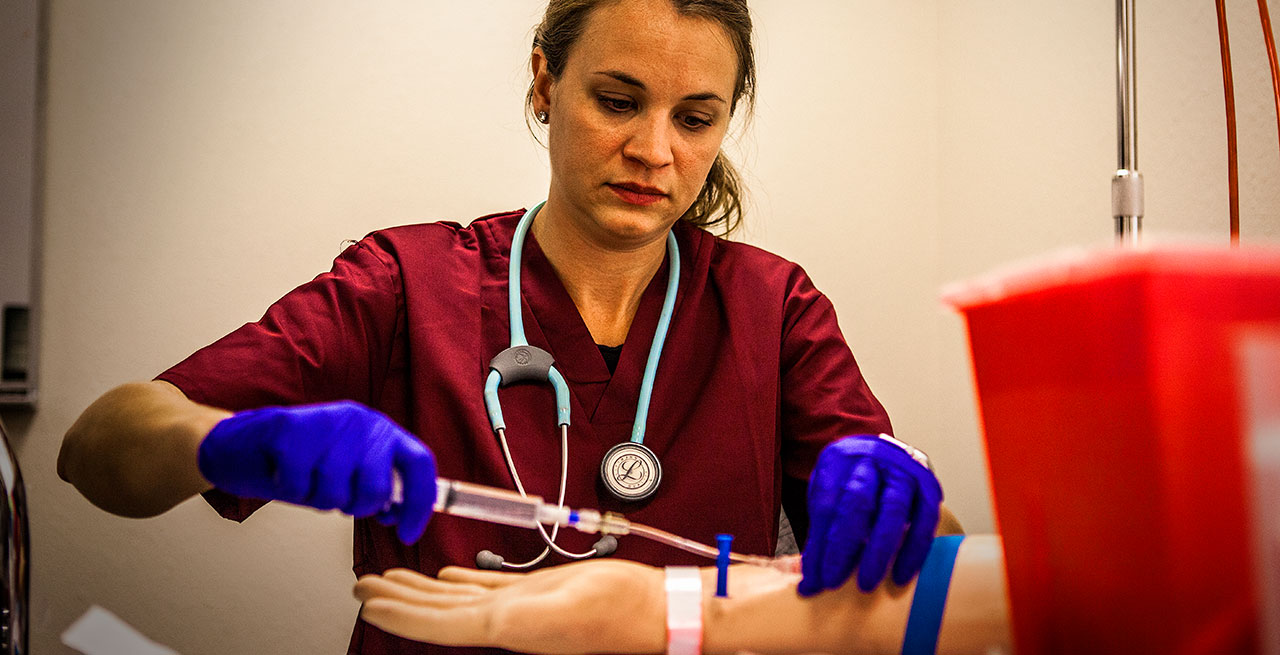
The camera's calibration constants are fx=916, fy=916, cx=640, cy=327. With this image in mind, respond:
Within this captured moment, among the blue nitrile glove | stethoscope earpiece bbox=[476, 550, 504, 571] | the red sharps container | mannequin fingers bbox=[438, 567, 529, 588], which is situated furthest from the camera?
stethoscope earpiece bbox=[476, 550, 504, 571]

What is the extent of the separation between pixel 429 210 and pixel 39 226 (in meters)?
0.64

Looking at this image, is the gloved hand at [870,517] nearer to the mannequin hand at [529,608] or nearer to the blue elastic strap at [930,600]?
the blue elastic strap at [930,600]

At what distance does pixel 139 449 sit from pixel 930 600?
28.4 inches

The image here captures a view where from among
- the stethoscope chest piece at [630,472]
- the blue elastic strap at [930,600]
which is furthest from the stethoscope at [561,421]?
the blue elastic strap at [930,600]

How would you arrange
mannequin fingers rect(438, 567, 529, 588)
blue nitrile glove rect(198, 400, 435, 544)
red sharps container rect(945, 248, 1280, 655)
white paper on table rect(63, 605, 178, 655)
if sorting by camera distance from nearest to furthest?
red sharps container rect(945, 248, 1280, 655) → white paper on table rect(63, 605, 178, 655) → blue nitrile glove rect(198, 400, 435, 544) → mannequin fingers rect(438, 567, 529, 588)

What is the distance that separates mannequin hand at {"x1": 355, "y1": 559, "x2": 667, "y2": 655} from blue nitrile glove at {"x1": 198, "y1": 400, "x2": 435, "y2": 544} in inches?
3.2

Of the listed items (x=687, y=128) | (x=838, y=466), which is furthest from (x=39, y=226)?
(x=838, y=466)

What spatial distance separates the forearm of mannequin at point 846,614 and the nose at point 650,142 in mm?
488

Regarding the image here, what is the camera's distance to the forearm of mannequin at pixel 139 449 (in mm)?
829

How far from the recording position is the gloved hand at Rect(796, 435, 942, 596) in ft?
2.45

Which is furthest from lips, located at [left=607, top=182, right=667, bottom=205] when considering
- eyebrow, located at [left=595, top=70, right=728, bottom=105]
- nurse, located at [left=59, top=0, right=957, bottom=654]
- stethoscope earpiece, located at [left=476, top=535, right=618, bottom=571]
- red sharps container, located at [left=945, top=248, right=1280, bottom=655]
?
red sharps container, located at [left=945, top=248, right=1280, bottom=655]

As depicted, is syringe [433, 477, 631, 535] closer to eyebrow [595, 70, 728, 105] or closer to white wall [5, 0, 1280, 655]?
eyebrow [595, 70, 728, 105]

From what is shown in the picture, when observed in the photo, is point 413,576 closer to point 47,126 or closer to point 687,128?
point 687,128

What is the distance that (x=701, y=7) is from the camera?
3.59 feet
